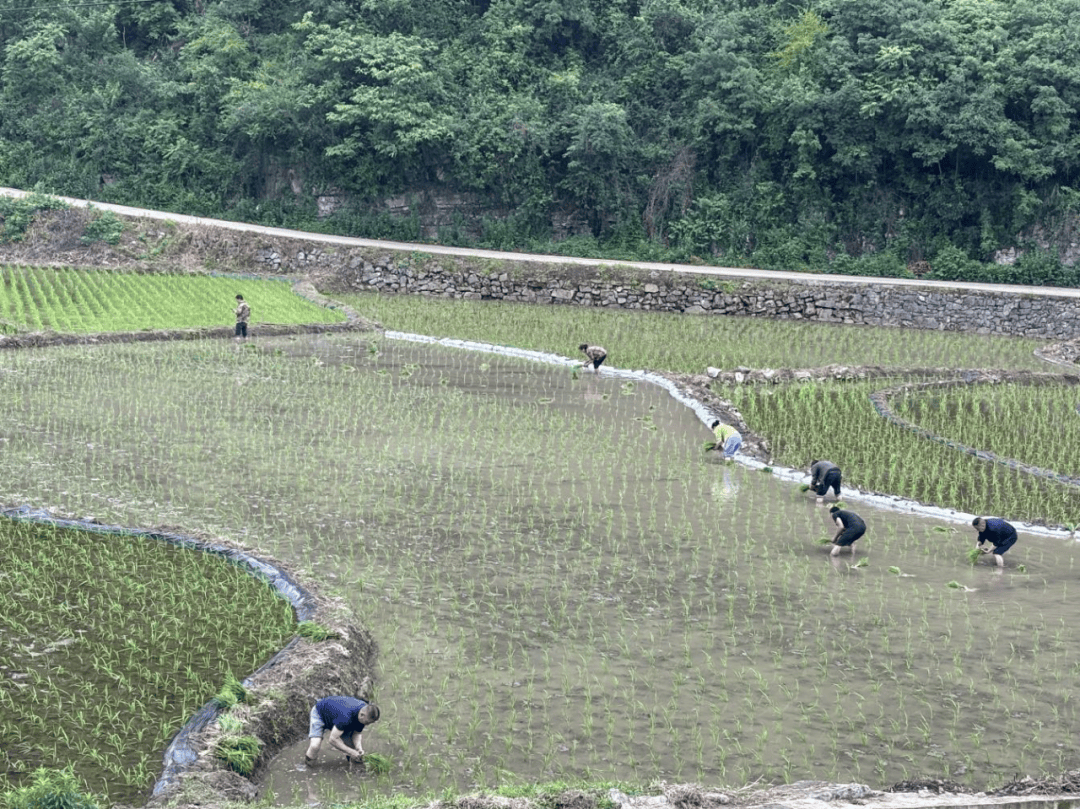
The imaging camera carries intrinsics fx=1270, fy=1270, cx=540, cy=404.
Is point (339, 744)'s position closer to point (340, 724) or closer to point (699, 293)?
point (340, 724)

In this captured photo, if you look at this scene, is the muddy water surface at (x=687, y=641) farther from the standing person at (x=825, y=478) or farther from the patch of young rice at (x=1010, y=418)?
the patch of young rice at (x=1010, y=418)

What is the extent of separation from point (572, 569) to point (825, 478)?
3.55 m

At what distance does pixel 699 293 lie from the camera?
1143 inches

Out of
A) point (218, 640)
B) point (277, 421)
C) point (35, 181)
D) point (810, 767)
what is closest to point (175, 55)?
point (35, 181)

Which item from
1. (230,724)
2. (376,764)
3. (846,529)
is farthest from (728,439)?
(230,724)

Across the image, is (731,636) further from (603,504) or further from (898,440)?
(898,440)

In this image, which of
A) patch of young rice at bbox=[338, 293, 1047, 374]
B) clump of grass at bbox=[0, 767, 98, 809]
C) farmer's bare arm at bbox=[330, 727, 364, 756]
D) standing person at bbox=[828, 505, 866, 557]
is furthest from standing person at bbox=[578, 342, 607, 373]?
clump of grass at bbox=[0, 767, 98, 809]

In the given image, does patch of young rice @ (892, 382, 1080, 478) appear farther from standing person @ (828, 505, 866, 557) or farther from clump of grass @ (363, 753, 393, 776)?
clump of grass @ (363, 753, 393, 776)

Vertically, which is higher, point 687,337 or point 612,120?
point 612,120

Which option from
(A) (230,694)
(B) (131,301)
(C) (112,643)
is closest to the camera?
(A) (230,694)

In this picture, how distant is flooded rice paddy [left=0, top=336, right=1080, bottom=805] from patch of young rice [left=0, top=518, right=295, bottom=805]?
796 mm

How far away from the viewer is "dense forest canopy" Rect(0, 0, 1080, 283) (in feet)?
104

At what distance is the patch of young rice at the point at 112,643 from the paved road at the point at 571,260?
20.0 metres

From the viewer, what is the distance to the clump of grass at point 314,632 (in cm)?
908
